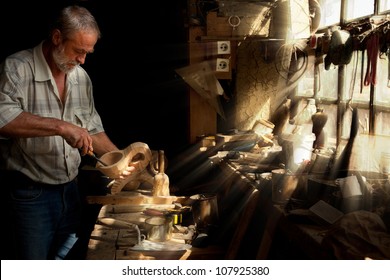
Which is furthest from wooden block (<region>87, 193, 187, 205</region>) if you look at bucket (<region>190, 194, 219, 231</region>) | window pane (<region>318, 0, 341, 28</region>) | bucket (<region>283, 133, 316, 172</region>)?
window pane (<region>318, 0, 341, 28</region>)

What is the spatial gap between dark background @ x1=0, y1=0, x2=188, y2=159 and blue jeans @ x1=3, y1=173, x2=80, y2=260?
3537 mm

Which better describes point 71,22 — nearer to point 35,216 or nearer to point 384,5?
point 35,216

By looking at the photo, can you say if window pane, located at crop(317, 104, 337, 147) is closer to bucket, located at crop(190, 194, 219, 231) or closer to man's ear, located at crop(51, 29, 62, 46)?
bucket, located at crop(190, 194, 219, 231)

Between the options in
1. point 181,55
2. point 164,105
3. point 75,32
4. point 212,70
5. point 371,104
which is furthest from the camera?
point 164,105

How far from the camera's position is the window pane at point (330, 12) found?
15.4 ft

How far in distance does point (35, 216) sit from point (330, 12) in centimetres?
366

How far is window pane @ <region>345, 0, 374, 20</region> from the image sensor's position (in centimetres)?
403

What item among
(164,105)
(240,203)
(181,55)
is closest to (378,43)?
(240,203)

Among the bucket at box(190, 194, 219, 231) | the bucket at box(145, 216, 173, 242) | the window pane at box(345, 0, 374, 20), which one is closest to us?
the bucket at box(145, 216, 173, 242)

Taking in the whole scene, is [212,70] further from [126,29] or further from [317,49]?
[126,29]

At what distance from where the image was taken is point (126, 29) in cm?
716

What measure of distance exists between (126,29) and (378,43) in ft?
14.8

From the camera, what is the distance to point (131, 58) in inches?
286
